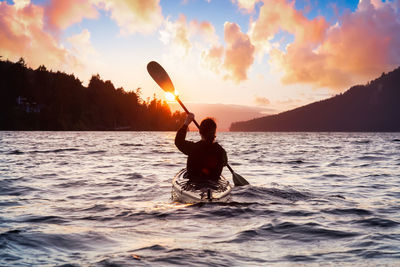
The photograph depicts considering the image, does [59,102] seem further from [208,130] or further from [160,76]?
[208,130]

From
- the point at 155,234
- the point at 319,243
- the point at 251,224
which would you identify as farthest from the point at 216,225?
the point at 319,243

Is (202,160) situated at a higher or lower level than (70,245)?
higher

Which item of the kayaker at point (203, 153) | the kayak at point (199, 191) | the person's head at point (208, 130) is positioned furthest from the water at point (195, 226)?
the person's head at point (208, 130)

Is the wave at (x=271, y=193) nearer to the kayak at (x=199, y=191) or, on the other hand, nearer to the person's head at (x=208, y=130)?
the kayak at (x=199, y=191)

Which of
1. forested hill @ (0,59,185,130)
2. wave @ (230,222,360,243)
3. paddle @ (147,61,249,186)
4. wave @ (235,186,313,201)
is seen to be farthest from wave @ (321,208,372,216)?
forested hill @ (0,59,185,130)

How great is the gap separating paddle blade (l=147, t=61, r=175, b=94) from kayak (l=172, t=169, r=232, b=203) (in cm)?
436

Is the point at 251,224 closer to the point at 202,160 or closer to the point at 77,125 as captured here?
the point at 202,160

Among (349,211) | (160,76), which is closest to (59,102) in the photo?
(160,76)

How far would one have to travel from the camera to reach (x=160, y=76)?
12609mm

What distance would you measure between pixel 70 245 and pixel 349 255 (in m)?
3.98

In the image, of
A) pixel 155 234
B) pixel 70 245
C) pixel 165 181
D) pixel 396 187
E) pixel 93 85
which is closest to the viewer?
pixel 70 245

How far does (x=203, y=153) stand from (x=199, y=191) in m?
0.98

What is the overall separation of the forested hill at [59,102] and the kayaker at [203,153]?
334ft

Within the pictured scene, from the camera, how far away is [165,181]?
1319 cm
